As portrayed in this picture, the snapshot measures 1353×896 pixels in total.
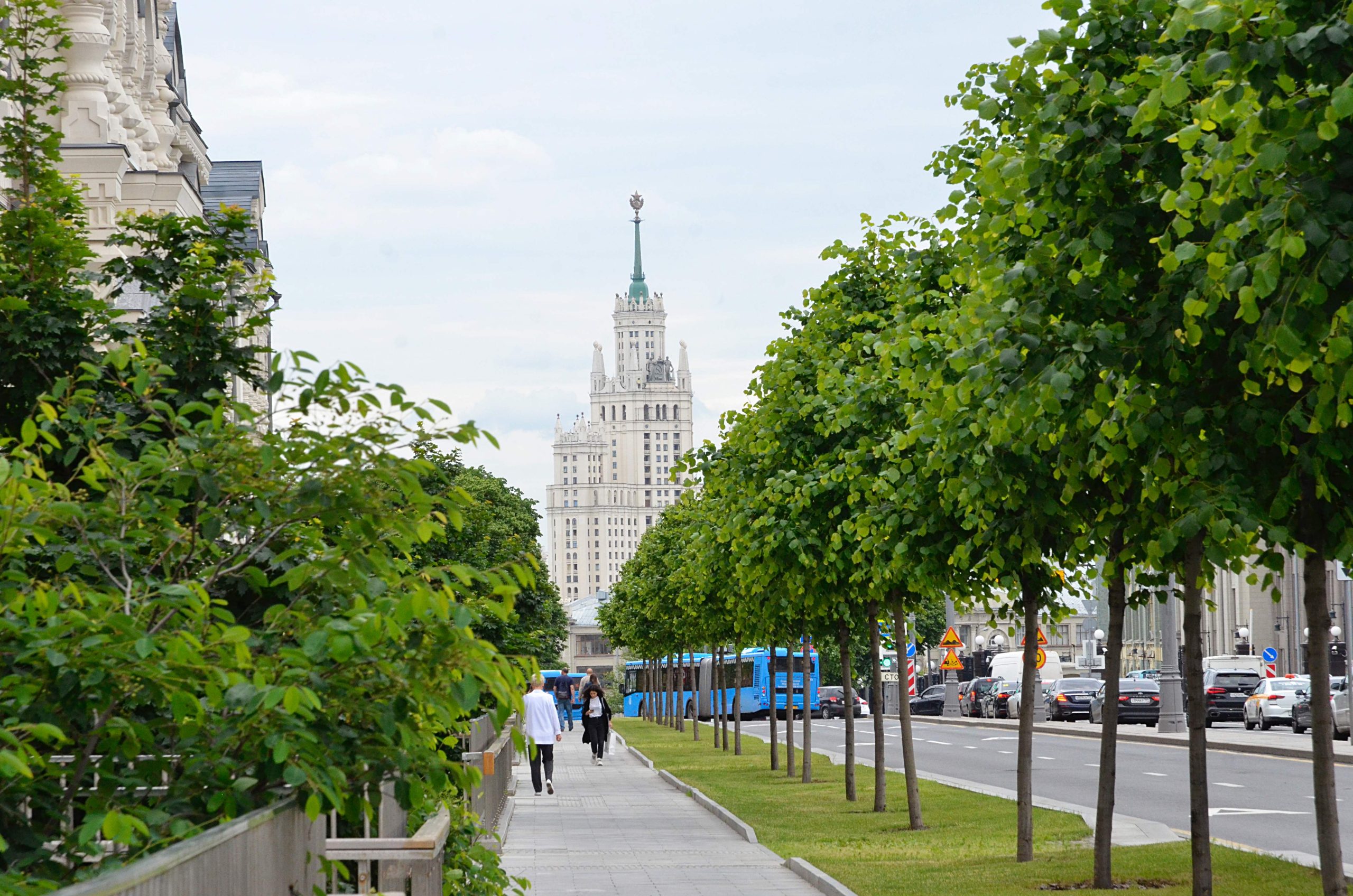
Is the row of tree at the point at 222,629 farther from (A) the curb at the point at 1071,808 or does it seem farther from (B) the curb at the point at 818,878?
(A) the curb at the point at 1071,808

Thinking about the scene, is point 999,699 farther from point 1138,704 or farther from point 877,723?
point 877,723

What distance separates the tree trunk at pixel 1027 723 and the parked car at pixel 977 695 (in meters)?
60.0

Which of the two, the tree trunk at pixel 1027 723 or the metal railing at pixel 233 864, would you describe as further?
the tree trunk at pixel 1027 723

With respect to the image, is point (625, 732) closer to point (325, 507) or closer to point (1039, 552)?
point (1039, 552)

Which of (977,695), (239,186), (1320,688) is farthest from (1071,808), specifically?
(977,695)

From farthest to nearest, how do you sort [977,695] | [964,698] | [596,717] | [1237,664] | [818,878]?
[964,698]
[977,695]
[1237,664]
[596,717]
[818,878]

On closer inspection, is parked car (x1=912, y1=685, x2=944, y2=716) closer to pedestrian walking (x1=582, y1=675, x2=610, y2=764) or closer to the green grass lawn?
pedestrian walking (x1=582, y1=675, x2=610, y2=764)

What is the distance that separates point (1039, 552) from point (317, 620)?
665 centimetres

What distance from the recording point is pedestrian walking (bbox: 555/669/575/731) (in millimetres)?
77938

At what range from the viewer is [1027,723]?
15133 millimetres

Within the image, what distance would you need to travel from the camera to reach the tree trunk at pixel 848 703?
2350cm

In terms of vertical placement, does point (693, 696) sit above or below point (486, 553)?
below

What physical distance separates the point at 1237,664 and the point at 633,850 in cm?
4637

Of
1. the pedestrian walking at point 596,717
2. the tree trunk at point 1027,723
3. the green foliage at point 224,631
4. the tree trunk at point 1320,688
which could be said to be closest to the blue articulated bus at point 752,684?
the pedestrian walking at point 596,717
